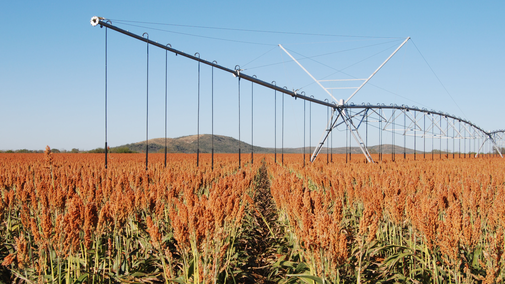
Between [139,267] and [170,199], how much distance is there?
1006 mm

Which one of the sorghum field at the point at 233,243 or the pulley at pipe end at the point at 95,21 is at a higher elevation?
the pulley at pipe end at the point at 95,21

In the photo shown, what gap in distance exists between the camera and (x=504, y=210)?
3.66m

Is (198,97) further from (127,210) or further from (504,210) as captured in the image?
(504,210)

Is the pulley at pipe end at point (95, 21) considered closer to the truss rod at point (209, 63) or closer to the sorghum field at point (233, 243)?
the truss rod at point (209, 63)

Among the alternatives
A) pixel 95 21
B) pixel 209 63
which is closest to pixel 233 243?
pixel 95 21

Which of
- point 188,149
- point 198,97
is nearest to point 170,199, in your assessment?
point 198,97

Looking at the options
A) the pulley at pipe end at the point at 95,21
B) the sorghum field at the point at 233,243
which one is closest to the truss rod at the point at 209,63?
the pulley at pipe end at the point at 95,21

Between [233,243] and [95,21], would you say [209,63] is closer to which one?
[95,21]

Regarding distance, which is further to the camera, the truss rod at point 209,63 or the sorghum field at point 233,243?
the truss rod at point 209,63

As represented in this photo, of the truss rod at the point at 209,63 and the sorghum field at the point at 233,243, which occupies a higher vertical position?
the truss rod at the point at 209,63

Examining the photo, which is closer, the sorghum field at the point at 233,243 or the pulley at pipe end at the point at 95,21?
the sorghum field at the point at 233,243

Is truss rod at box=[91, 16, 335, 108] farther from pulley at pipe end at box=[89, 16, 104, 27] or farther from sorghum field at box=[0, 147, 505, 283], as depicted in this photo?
sorghum field at box=[0, 147, 505, 283]

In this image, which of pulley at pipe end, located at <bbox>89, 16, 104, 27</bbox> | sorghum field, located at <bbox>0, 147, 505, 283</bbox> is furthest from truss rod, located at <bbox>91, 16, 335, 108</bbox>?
sorghum field, located at <bbox>0, 147, 505, 283</bbox>

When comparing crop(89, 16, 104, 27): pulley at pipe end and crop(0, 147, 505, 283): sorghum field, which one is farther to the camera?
crop(89, 16, 104, 27): pulley at pipe end
